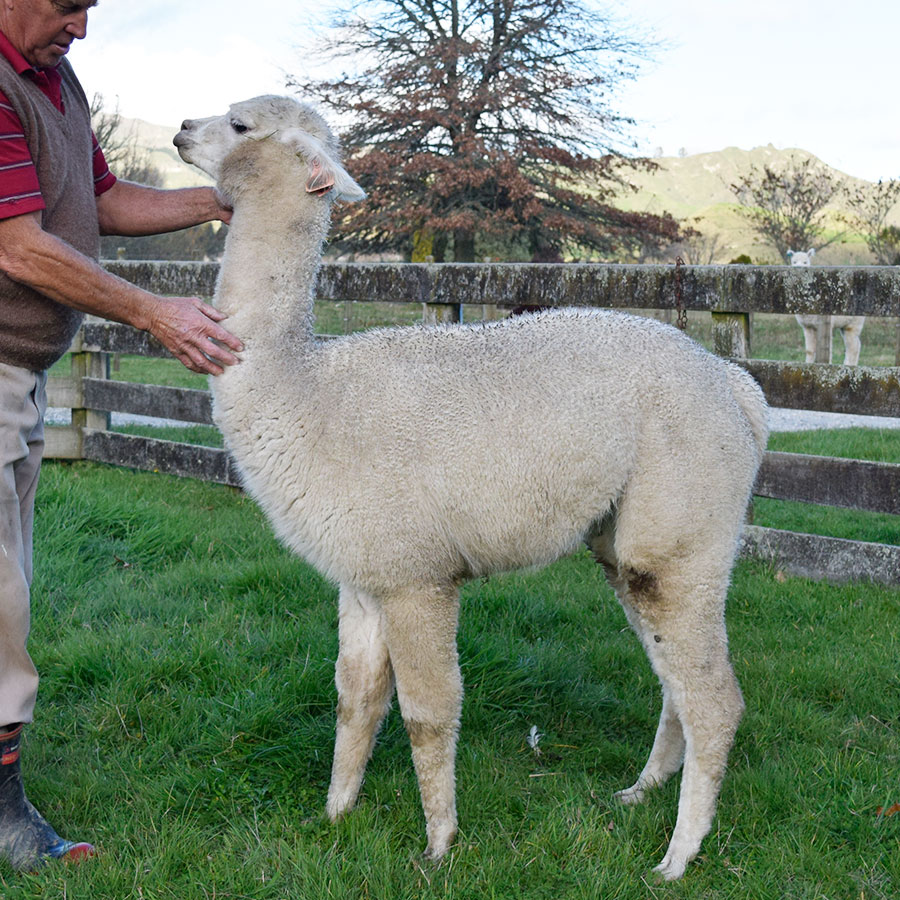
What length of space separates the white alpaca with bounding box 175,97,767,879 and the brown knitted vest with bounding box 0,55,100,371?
338 mm

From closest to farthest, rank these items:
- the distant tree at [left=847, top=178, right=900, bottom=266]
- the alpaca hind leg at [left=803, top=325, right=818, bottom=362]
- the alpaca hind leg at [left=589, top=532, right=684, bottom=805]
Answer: the alpaca hind leg at [left=589, top=532, right=684, bottom=805] < the alpaca hind leg at [left=803, top=325, right=818, bottom=362] < the distant tree at [left=847, top=178, right=900, bottom=266]

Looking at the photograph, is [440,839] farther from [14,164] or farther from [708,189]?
[708,189]

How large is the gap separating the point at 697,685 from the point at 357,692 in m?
1.01

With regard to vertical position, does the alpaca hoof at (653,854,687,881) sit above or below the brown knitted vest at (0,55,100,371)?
below

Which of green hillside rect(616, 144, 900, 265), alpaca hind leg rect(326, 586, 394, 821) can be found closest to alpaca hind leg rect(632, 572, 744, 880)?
alpaca hind leg rect(326, 586, 394, 821)

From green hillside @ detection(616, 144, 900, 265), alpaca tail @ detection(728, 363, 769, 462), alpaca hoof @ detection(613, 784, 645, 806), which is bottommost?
alpaca hoof @ detection(613, 784, 645, 806)

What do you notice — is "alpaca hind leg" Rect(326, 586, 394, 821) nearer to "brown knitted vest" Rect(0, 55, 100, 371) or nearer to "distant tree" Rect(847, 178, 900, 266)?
"brown knitted vest" Rect(0, 55, 100, 371)

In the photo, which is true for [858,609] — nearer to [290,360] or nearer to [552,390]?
[552,390]

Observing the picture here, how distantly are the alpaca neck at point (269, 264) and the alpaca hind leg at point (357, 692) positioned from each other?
832 millimetres

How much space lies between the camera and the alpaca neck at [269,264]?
9.53 ft

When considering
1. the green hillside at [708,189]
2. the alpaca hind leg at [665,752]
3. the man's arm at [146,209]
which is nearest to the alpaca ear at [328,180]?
the man's arm at [146,209]

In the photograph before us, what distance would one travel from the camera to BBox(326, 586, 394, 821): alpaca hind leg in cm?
309

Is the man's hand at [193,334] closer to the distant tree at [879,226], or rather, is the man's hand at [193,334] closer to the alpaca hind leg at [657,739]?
the alpaca hind leg at [657,739]

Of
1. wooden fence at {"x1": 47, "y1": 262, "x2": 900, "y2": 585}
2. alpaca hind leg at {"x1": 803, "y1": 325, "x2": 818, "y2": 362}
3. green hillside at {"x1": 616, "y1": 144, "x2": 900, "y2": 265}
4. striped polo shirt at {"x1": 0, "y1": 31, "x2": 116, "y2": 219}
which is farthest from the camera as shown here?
green hillside at {"x1": 616, "y1": 144, "x2": 900, "y2": 265}
